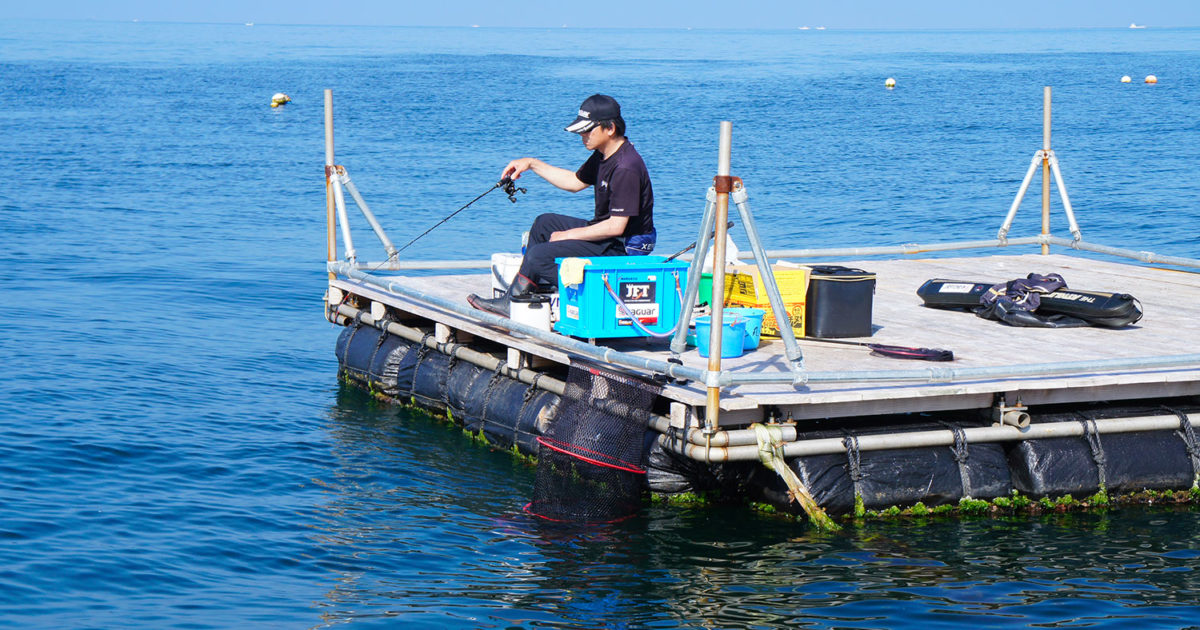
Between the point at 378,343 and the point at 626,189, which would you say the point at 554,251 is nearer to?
the point at 626,189

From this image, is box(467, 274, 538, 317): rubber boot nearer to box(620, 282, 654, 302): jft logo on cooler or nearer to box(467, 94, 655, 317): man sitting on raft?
box(467, 94, 655, 317): man sitting on raft

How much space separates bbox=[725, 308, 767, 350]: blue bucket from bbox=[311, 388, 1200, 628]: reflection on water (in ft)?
3.77

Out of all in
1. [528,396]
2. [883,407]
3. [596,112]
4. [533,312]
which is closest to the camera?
[883,407]

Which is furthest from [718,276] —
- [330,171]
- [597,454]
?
[330,171]

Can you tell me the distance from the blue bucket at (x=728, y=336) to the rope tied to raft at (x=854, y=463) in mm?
991

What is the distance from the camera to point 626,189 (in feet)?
33.4

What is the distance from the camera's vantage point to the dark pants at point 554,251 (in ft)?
34.2

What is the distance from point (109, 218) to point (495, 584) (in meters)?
20.9

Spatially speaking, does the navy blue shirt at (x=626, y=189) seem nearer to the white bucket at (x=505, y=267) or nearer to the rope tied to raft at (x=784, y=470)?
the white bucket at (x=505, y=267)

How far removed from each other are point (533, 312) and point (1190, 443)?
4.60 metres

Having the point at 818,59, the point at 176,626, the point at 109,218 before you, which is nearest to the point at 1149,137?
the point at 109,218

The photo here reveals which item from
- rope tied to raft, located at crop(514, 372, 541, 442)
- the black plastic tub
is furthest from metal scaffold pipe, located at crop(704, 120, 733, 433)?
rope tied to raft, located at crop(514, 372, 541, 442)

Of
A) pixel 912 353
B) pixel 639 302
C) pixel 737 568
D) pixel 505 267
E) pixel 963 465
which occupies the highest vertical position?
pixel 505 267

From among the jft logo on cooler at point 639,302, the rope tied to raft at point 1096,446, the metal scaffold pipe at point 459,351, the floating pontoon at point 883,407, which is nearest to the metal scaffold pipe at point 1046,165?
the floating pontoon at point 883,407
